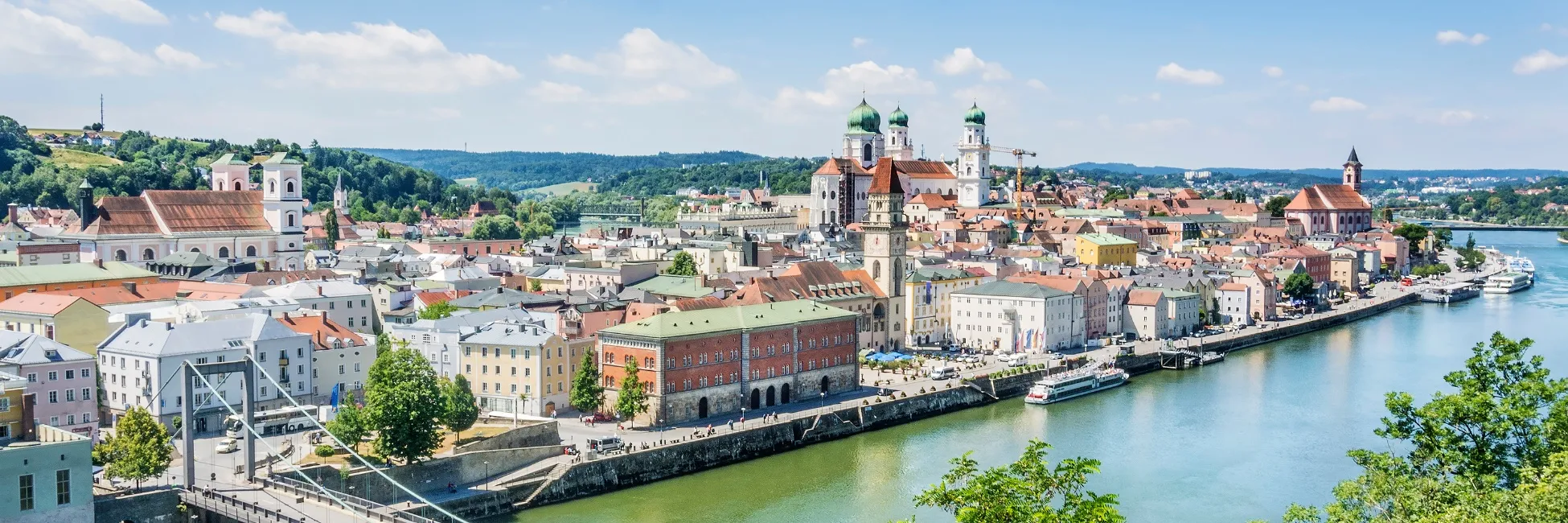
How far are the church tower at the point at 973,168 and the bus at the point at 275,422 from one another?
61.0m

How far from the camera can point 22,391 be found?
22.0m

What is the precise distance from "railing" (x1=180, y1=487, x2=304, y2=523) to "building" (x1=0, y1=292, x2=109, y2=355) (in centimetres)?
1068

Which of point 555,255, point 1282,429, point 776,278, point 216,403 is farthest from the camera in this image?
point 555,255

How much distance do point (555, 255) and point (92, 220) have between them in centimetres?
1605

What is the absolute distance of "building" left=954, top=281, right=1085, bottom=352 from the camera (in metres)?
44.0

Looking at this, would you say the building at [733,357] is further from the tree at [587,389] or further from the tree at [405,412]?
the tree at [405,412]

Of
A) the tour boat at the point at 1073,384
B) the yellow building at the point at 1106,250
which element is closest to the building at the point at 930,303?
the tour boat at the point at 1073,384

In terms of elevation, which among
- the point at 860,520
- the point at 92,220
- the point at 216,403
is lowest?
the point at 860,520

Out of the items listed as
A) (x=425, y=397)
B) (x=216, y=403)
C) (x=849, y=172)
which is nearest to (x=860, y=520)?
(x=425, y=397)

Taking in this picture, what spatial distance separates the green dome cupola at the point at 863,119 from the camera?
3401 inches

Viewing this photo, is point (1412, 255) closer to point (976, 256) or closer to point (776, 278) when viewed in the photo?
point (976, 256)

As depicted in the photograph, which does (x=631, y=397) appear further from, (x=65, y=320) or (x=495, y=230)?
(x=495, y=230)

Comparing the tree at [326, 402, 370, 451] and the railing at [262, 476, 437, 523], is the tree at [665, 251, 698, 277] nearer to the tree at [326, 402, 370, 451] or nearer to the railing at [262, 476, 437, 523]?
the tree at [326, 402, 370, 451]

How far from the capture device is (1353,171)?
104 meters
